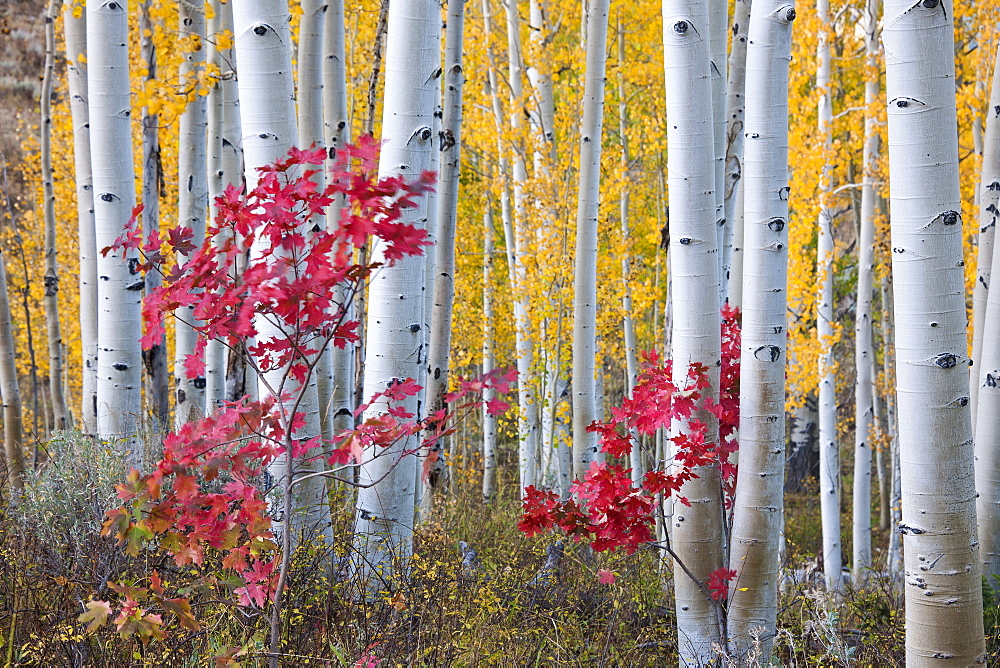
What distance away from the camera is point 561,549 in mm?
4809

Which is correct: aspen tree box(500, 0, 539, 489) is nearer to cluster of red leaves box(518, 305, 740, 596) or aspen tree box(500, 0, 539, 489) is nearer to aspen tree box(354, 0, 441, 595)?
aspen tree box(354, 0, 441, 595)

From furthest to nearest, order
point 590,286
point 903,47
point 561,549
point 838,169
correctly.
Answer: point 838,169
point 590,286
point 561,549
point 903,47

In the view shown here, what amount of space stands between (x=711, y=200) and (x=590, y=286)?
9.91 feet

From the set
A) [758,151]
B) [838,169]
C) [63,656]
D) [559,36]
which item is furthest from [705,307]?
[559,36]

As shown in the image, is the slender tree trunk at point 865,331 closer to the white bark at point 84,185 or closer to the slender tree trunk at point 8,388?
the white bark at point 84,185

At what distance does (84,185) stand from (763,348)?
19.0 feet

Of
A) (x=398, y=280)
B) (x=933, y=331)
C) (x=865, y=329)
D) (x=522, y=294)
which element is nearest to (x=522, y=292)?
(x=522, y=294)

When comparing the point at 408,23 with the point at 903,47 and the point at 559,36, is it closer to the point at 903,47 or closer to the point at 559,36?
the point at 903,47

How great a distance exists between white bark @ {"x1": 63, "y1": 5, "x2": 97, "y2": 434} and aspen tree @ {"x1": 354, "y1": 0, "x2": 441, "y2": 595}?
338 cm

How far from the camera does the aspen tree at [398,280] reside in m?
3.39

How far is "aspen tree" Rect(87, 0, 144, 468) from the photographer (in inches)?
185

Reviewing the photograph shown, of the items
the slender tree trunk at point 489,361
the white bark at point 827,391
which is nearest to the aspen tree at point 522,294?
the slender tree trunk at point 489,361

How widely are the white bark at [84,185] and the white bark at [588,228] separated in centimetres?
374

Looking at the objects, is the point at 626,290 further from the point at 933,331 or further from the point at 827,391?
the point at 933,331
